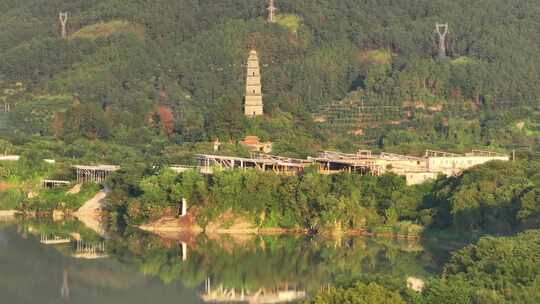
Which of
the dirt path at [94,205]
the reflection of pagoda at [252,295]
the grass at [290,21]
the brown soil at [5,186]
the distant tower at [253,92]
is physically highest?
the grass at [290,21]

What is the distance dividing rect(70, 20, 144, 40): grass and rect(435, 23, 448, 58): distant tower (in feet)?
65.9

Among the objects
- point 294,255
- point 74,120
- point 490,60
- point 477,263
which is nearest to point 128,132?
point 74,120

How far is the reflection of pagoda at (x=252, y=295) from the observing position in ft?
158

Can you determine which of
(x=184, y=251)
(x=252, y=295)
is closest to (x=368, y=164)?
(x=184, y=251)

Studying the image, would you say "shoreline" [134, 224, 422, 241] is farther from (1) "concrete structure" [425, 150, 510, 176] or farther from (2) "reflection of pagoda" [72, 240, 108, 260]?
(1) "concrete structure" [425, 150, 510, 176]

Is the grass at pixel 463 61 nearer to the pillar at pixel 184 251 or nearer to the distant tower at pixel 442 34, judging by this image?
the distant tower at pixel 442 34

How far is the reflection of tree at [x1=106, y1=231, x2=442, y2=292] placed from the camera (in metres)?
50.9

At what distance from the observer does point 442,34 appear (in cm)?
10806

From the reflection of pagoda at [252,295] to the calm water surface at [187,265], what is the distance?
28mm

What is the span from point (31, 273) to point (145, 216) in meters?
9.78

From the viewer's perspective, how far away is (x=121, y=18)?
11775cm

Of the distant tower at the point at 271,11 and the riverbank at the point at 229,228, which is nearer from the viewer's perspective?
the riverbank at the point at 229,228

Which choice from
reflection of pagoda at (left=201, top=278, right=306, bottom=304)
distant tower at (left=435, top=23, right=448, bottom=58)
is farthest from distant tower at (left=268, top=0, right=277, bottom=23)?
reflection of pagoda at (left=201, top=278, right=306, bottom=304)

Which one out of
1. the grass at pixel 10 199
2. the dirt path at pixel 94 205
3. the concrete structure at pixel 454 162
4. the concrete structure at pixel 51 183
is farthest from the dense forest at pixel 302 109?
the concrete structure at pixel 454 162
